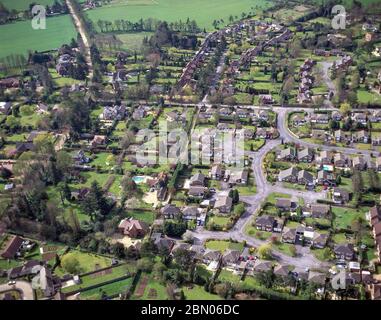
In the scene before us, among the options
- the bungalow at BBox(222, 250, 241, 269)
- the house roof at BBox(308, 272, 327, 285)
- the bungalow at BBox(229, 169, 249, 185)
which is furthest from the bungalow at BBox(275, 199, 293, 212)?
the house roof at BBox(308, 272, 327, 285)

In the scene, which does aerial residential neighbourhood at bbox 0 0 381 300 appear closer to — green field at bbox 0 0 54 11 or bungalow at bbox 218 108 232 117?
bungalow at bbox 218 108 232 117

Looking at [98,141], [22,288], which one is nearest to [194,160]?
[98,141]

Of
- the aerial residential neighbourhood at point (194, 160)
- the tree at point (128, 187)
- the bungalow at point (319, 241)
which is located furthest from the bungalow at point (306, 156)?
the tree at point (128, 187)

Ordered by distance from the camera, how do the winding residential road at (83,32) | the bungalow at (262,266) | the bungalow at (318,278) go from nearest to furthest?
1. the bungalow at (318,278)
2. the bungalow at (262,266)
3. the winding residential road at (83,32)

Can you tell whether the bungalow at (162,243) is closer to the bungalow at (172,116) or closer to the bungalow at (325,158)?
the bungalow at (325,158)

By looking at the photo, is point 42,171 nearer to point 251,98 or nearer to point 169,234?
point 169,234

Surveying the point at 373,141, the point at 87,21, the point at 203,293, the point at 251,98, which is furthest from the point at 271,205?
the point at 87,21
